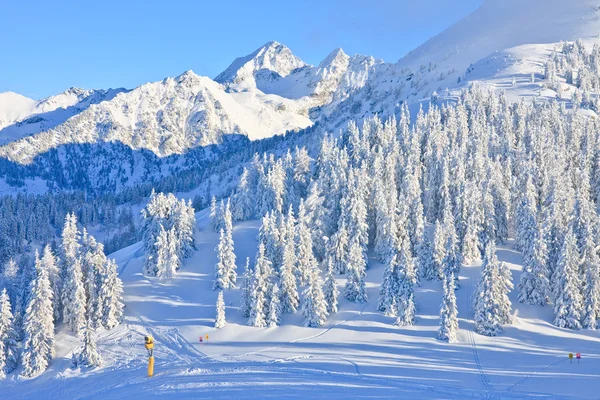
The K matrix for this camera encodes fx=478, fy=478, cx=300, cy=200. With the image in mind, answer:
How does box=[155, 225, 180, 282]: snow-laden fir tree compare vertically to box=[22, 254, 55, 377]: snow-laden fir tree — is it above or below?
above

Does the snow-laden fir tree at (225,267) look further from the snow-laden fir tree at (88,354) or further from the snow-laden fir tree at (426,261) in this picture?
the snow-laden fir tree at (426,261)

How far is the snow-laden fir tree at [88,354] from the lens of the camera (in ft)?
155

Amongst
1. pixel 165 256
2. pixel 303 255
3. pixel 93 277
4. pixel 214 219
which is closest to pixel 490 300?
pixel 303 255

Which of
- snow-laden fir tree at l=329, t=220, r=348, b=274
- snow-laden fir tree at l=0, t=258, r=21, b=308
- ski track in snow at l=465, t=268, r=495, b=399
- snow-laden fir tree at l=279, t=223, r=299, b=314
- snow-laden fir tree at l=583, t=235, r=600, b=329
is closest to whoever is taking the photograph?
ski track in snow at l=465, t=268, r=495, b=399

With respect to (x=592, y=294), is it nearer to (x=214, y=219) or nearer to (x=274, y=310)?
(x=274, y=310)

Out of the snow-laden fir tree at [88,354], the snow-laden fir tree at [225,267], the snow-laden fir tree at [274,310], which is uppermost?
the snow-laden fir tree at [225,267]

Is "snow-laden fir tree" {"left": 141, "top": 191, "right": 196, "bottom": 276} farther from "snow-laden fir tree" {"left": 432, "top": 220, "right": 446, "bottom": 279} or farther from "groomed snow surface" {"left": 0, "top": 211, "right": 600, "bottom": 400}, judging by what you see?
"snow-laden fir tree" {"left": 432, "top": 220, "right": 446, "bottom": 279}

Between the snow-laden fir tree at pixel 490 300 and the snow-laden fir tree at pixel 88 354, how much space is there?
123ft

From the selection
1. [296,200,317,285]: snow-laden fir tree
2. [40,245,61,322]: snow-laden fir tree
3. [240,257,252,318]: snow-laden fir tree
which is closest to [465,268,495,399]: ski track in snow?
[296,200,317,285]: snow-laden fir tree

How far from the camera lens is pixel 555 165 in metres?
69.1

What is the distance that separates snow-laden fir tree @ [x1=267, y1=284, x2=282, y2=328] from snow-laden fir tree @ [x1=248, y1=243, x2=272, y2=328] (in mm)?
693

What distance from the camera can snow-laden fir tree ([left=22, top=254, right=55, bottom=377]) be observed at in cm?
4759

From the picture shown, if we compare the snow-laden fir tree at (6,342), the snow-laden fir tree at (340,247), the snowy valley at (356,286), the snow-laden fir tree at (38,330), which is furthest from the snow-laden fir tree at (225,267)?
the snow-laden fir tree at (6,342)

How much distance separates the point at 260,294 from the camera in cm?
5288
